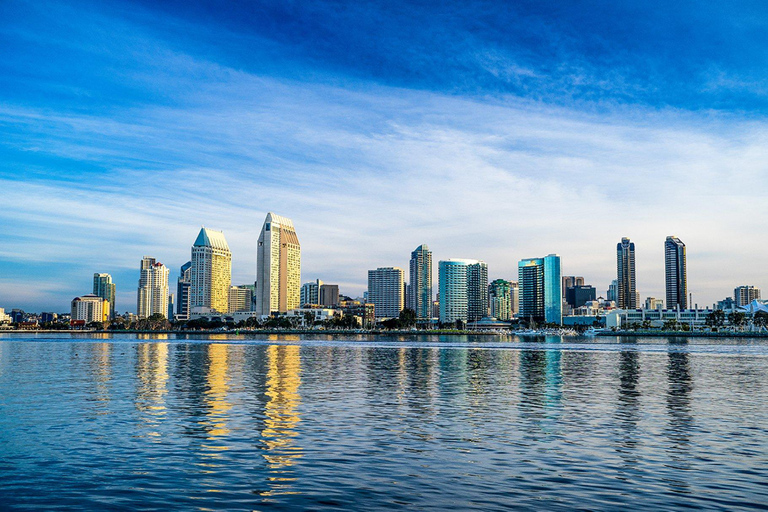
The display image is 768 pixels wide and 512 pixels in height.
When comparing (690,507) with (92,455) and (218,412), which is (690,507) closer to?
(92,455)

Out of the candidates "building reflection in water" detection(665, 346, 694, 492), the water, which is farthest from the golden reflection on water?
"building reflection in water" detection(665, 346, 694, 492)

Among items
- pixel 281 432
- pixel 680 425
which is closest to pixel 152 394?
pixel 281 432

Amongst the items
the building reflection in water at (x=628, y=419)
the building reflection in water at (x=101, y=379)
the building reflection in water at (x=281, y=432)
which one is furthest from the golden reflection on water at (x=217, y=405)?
the building reflection in water at (x=628, y=419)

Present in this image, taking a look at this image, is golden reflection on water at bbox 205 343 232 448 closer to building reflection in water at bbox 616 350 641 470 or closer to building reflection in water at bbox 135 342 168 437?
building reflection in water at bbox 135 342 168 437

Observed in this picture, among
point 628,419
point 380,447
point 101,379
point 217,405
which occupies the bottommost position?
point 101,379

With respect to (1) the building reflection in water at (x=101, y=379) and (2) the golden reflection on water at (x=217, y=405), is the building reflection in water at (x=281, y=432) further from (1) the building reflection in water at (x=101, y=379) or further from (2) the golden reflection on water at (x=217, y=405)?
(1) the building reflection in water at (x=101, y=379)

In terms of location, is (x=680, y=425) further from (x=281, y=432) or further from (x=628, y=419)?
(x=281, y=432)

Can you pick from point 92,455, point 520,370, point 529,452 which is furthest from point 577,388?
point 92,455

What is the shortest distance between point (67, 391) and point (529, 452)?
42007 millimetres

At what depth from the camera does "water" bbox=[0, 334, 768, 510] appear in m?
22.6

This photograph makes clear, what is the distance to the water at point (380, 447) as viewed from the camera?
22.6 meters

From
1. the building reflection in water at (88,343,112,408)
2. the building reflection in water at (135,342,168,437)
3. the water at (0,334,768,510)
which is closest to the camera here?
the water at (0,334,768,510)

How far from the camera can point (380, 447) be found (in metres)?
31.0

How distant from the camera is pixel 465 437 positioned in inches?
1326
